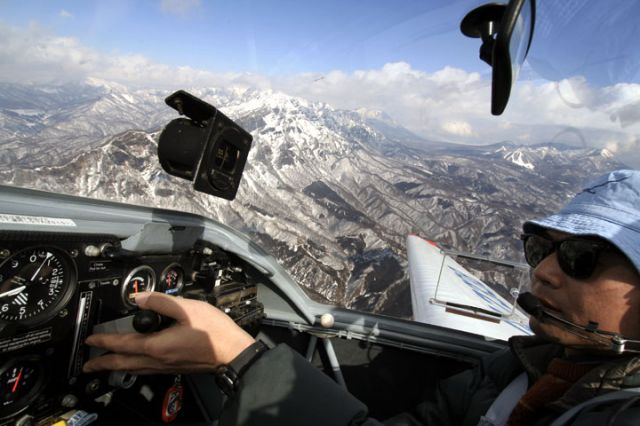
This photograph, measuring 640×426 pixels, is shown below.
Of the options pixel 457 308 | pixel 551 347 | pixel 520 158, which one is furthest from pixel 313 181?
pixel 551 347

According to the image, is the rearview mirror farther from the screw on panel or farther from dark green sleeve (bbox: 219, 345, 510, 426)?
the screw on panel

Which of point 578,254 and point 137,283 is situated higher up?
point 578,254

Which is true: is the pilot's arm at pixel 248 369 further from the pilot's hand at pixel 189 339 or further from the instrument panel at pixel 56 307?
the instrument panel at pixel 56 307

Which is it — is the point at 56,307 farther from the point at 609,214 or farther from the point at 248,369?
the point at 609,214

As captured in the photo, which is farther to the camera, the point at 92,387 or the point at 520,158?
the point at 520,158

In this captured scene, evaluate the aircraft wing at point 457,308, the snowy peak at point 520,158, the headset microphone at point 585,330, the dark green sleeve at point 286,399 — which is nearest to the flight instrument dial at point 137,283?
the dark green sleeve at point 286,399
